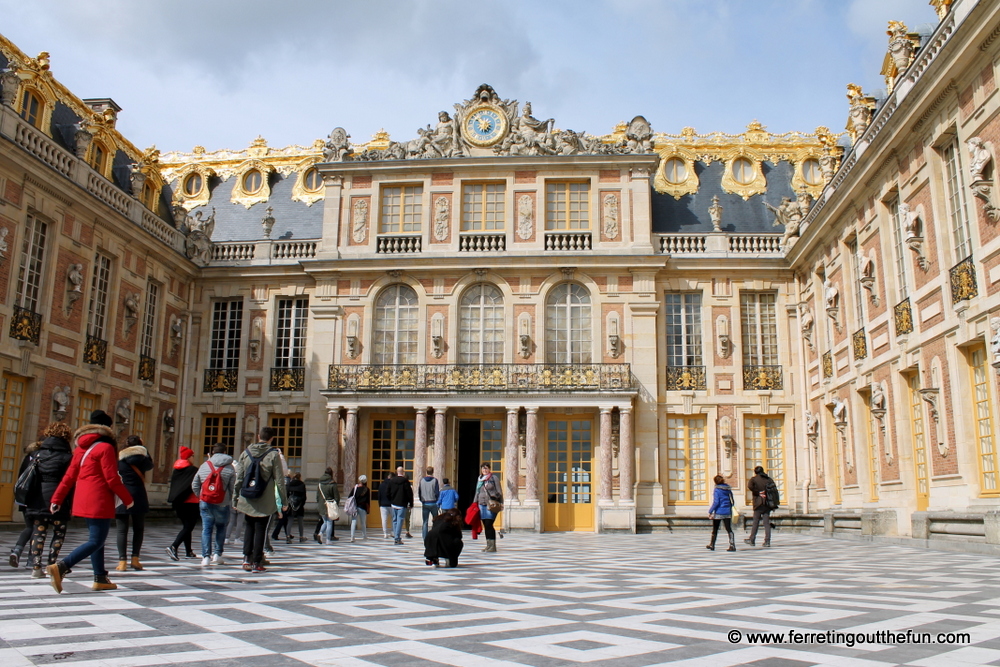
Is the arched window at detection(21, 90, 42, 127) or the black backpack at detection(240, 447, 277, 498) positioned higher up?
the arched window at detection(21, 90, 42, 127)

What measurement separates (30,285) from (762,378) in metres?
17.0

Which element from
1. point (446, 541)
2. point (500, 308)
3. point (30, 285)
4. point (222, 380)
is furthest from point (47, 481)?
point (222, 380)

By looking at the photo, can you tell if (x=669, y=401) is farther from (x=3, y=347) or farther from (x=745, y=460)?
(x=3, y=347)

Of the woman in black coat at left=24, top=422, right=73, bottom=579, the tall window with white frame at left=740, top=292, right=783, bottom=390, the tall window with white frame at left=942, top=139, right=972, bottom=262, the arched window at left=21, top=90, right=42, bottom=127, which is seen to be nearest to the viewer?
the woman in black coat at left=24, top=422, right=73, bottom=579

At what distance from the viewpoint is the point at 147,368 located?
2105cm

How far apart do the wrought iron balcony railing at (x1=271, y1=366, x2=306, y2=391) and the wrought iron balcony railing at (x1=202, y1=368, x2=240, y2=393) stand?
1055 millimetres

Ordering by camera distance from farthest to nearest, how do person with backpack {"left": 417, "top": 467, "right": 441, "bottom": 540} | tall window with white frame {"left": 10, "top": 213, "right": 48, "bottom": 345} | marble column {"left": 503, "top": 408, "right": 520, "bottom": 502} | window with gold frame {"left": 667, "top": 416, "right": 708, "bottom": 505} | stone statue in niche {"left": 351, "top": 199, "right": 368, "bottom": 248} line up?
stone statue in niche {"left": 351, "top": 199, "right": 368, "bottom": 248}
window with gold frame {"left": 667, "top": 416, "right": 708, "bottom": 505}
marble column {"left": 503, "top": 408, "right": 520, "bottom": 502}
tall window with white frame {"left": 10, "top": 213, "right": 48, "bottom": 345}
person with backpack {"left": 417, "top": 467, "right": 441, "bottom": 540}

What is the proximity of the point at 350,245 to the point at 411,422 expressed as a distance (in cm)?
516

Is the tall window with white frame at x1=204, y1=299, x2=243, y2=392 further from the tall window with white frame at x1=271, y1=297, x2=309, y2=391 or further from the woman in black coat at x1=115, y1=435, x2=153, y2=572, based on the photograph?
the woman in black coat at x1=115, y1=435, x2=153, y2=572

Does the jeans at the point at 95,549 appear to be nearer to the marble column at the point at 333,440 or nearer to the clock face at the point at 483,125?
the marble column at the point at 333,440

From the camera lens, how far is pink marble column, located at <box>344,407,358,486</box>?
68.1ft

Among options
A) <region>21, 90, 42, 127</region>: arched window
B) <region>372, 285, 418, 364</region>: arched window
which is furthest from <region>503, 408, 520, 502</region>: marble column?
<region>21, 90, 42, 127</region>: arched window

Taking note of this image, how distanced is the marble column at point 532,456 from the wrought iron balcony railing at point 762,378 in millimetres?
5658

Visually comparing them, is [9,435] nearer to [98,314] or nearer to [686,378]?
[98,314]
